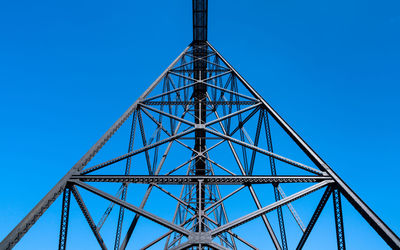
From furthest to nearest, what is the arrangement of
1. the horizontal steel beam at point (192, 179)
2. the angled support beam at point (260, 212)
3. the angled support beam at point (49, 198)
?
the horizontal steel beam at point (192, 179) → the angled support beam at point (260, 212) → the angled support beam at point (49, 198)

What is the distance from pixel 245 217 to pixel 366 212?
197 cm

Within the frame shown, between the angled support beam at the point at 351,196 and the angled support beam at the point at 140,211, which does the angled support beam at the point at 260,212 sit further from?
the angled support beam at the point at 140,211

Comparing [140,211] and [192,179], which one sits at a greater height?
[192,179]

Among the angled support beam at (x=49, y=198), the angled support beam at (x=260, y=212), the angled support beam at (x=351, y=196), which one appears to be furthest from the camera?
the angled support beam at (x=260, y=212)

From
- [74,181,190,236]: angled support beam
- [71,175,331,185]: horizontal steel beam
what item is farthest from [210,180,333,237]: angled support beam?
[74,181,190,236]: angled support beam

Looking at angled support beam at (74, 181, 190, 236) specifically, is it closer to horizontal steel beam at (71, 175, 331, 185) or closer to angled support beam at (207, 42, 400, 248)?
horizontal steel beam at (71, 175, 331, 185)

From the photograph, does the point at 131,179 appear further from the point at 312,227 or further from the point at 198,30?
the point at 198,30

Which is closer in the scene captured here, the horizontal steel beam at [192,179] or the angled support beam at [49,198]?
the angled support beam at [49,198]

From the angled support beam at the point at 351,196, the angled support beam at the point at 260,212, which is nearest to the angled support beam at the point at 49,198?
the angled support beam at the point at 260,212

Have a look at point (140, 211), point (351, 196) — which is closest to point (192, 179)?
point (140, 211)

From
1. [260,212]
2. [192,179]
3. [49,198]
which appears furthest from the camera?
[192,179]

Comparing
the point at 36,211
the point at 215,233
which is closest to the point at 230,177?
the point at 215,233

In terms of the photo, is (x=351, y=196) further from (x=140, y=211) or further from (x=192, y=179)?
(x=140, y=211)

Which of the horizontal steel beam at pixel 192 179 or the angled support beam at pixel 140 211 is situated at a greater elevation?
the horizontal steel beam at pixel 192 179
